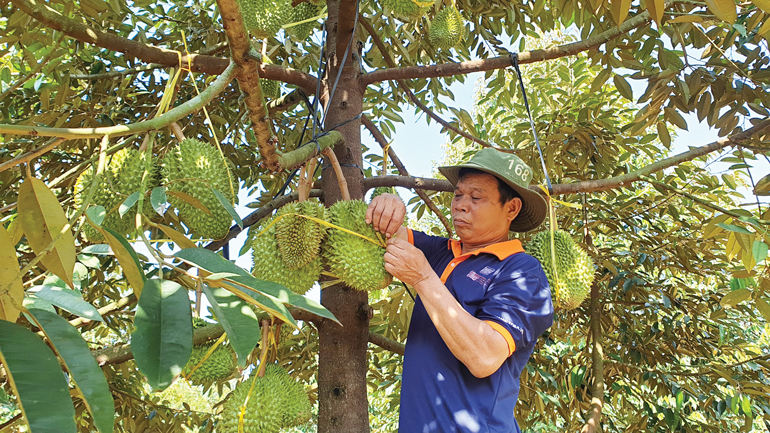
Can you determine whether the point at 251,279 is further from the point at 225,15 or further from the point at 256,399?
the point at 256,399

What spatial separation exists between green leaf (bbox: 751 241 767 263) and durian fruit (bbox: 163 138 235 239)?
1424 millimetres

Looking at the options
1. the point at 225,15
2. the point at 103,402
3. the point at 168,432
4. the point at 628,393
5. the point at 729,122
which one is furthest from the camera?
the point at 628,393

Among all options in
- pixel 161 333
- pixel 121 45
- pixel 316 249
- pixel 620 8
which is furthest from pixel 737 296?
pixel 121 45

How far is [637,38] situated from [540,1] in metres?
0.48

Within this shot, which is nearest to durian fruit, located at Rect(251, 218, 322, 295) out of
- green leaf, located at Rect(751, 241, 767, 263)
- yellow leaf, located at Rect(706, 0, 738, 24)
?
yellow leaf, located at Rect(706, 0, 738, 24)

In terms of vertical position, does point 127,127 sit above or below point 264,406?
above

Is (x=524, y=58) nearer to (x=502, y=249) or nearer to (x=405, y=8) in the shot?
(x=405, y=8)

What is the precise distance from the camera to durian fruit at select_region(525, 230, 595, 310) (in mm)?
1633

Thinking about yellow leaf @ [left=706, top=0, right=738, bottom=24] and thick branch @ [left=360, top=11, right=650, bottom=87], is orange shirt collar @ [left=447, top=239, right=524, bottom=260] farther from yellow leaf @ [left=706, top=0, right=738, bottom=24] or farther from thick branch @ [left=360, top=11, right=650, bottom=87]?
yellow leaf @ [left=706, top=0, right=738, bottom=24]

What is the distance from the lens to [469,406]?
1.32 metres

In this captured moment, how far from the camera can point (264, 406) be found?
4.38 ft

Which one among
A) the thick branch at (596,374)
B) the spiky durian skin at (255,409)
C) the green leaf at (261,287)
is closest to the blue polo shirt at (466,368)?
the spiky durian skin at (255,409)

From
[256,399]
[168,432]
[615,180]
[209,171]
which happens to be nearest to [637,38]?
[615,180]

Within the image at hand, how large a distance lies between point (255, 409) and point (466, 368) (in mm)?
562
